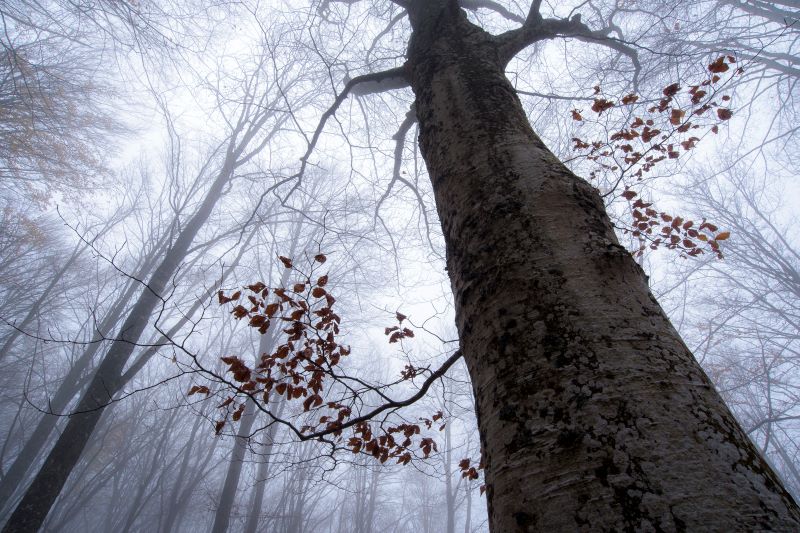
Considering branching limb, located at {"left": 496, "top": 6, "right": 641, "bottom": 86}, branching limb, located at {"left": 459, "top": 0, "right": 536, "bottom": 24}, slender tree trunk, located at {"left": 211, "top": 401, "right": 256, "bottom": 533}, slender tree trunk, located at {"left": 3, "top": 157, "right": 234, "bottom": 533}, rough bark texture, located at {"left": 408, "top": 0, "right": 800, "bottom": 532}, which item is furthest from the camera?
slender tree trunk, located at {"left": 211, "top": 401, "right": 256, "bottom": 533}

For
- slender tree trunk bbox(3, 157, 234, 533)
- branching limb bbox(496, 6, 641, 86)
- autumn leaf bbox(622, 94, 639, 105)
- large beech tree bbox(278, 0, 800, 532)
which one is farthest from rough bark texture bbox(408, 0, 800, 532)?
slender tree trunk bbox(3, 157, 234, 533)

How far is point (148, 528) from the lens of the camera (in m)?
21.9

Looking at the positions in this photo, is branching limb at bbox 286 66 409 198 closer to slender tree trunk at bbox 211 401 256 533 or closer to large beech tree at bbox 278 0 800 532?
large beech tree at bbox 278 0 800 532

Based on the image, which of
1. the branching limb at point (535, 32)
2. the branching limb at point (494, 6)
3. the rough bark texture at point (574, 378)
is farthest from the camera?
the branching limb at point (494, 6)

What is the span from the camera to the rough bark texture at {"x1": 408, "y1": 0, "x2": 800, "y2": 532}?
46cm

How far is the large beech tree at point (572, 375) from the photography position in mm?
459

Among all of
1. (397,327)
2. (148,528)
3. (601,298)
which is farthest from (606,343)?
(148,528)

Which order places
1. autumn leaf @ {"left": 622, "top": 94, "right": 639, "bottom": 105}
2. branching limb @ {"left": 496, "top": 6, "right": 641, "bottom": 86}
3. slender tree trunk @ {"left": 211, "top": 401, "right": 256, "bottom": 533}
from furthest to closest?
1. slender tree trunk @ {"left": 211, "top": 401, "right": 256, "bottom": 533}
2. autumn leaf @ {"left": 622, "top": 94, "right": 639, "bottom": 105}
3. branching limb @ {"left": 496, "top": 6, "right": 641, "bottom": 86}

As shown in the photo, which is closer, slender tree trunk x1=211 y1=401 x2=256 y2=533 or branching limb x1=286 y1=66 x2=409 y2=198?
branching limb x1=286 y1=66 x2=409 y2=198

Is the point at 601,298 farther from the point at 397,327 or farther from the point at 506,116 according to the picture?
the point at 397,327

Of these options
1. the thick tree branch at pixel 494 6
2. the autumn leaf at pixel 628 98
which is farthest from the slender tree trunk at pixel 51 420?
the autumn leaf at pixel 628 98

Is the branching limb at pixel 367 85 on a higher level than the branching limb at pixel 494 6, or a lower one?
lower

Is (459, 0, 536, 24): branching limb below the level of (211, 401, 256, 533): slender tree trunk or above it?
above

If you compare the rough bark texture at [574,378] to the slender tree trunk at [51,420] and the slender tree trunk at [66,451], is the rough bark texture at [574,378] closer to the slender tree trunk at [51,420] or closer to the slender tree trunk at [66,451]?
the slender tree trunk at [66,451]
